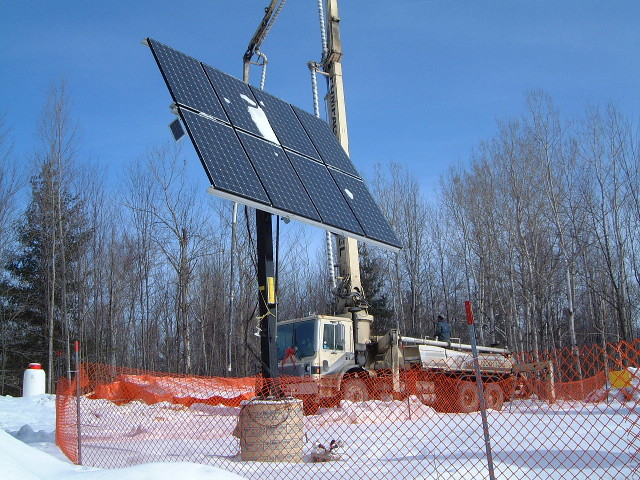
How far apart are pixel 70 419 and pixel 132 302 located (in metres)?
28.3

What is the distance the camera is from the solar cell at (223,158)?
7164 mm

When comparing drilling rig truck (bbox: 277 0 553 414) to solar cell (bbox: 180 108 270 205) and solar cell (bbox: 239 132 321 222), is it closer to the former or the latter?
solar cell (bbox: 239 132 321 222)

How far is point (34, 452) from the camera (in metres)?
4.52

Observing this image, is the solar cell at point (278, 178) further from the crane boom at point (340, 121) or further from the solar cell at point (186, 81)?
the crane boom at point (340, 121)

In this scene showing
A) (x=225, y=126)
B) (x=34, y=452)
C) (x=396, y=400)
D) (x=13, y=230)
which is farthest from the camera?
(x=13, y=230)

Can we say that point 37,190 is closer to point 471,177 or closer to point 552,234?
point 471,177

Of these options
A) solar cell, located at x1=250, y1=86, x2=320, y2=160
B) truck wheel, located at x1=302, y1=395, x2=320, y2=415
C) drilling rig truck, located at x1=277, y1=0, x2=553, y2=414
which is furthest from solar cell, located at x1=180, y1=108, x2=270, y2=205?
truck wheel, located at x1=302, y1=395, x2=320, y2=415

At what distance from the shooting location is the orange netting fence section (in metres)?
6.89

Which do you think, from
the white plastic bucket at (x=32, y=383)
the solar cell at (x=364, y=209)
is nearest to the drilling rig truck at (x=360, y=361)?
the solar cell at (x=364, y=209)

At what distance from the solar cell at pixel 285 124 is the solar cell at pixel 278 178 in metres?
0.69

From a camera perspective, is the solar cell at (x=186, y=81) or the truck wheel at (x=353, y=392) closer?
the solar cell at (x=186, y=81)

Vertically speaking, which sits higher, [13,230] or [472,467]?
[13,230]

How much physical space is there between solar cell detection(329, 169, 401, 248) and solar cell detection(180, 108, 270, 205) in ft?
7.88

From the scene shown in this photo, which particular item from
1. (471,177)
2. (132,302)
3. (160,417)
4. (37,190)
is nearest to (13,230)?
(37,190)
